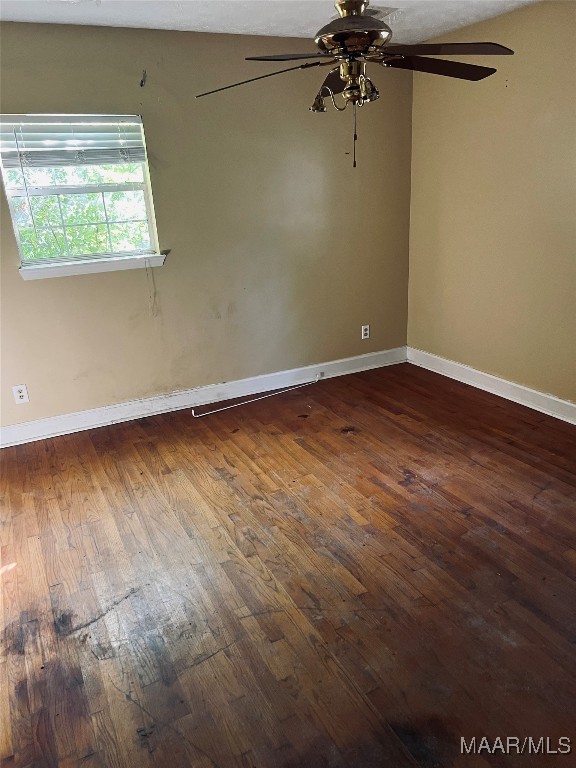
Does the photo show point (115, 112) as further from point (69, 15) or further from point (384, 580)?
point (384, 580)

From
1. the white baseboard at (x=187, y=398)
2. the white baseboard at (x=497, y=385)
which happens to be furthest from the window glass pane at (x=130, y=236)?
the white baseboard at (x=497, y=385)

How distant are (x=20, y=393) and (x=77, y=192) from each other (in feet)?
4.32

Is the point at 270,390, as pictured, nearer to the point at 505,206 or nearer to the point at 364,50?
the point at 505,206

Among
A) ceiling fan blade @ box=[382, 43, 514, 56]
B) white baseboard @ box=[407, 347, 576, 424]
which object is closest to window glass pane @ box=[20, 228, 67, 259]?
ceiling fan blade @ box=[382, 43, 514, 56]

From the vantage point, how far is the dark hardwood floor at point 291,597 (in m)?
1.60

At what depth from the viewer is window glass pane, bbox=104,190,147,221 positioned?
11.2ft

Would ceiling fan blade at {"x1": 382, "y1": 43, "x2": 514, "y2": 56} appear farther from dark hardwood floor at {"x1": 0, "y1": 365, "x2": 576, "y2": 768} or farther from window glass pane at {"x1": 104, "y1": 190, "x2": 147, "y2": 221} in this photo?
window glass pane at {"x1": 104, "y1": 190, "x2": 147, "y2": 221}

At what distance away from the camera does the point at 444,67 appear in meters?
1.91

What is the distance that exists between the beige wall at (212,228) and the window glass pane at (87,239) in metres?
0.18

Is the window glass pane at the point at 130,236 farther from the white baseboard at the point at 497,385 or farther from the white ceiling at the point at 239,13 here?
the white baseboard at the point at 497,385

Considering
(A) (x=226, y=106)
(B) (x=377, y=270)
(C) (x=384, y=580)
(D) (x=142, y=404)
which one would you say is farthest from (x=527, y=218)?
(D) (x=142, y=404)

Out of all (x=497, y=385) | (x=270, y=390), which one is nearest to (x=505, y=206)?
(x=497, y=385)

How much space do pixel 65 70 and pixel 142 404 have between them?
2.11 meters

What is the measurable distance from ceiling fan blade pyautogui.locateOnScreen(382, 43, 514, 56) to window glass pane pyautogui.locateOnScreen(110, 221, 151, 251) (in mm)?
2217
